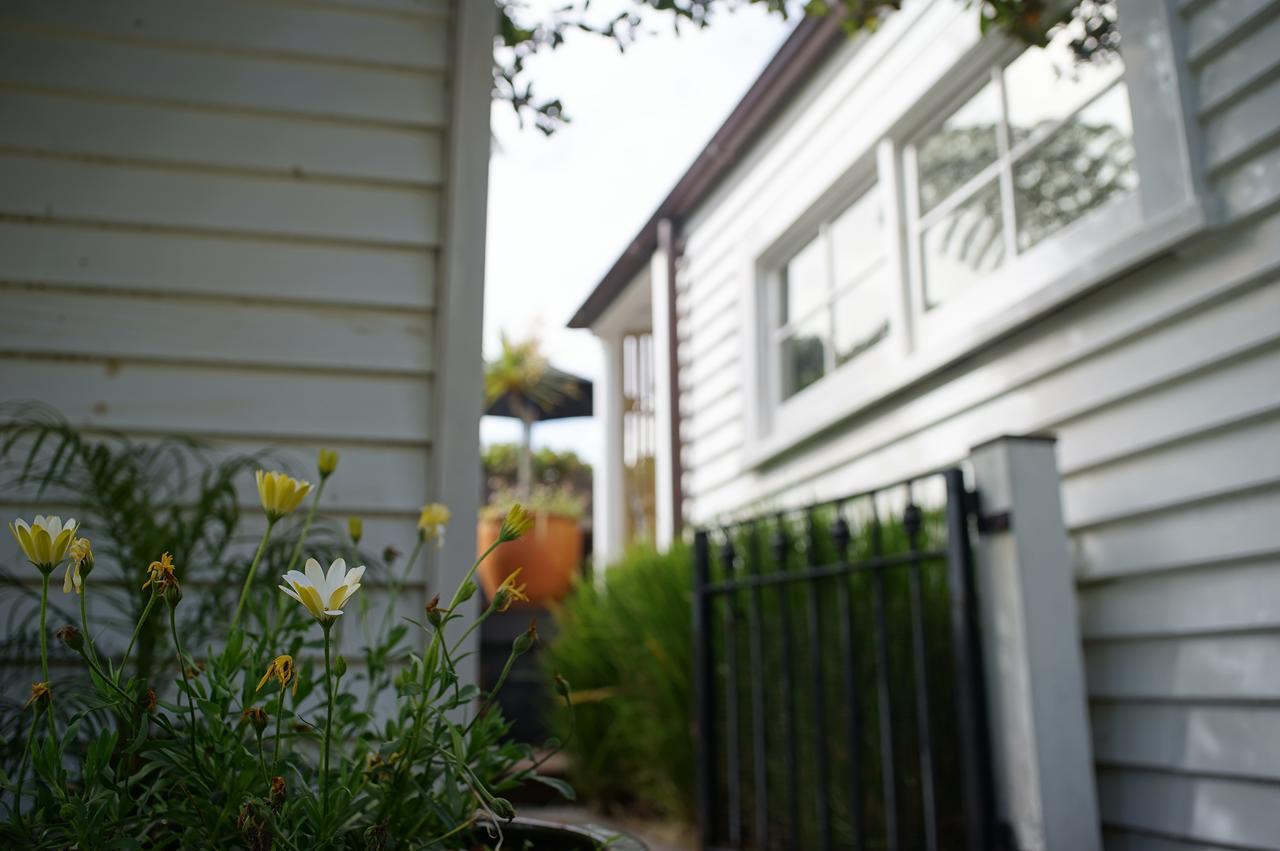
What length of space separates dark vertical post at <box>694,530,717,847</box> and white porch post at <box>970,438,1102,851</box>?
103 cm

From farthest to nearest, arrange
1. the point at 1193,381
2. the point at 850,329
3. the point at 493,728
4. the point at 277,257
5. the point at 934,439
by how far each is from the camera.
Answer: the point at 850,329 < the point at 934,439 < the point at 1193,381 < the point at 277,257 < the point at 493,728

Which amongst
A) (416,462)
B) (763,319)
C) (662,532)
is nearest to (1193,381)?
(416,462)

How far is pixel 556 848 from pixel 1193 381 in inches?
69.3

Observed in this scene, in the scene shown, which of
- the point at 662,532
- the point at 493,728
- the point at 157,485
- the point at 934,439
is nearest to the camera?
the point at 493,728

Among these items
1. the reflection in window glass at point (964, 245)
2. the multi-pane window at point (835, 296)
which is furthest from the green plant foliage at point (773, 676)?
the multi-pane window at point (835, 296)

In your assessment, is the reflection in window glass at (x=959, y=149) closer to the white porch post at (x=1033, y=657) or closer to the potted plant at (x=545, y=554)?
the white porch post at (x=1033, y=657)

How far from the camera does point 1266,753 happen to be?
1.93 m

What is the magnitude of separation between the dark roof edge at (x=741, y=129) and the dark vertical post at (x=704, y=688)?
1.91 m

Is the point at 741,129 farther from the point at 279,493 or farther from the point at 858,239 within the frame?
the point at 279,493

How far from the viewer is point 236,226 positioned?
1955 millimetres

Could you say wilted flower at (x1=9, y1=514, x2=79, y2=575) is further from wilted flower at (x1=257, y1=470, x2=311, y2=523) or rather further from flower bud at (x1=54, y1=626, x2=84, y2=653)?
wilted flower at (x1=257, y1=470, x2=311, y2=523)

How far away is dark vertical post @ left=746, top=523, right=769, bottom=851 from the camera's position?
2.78 meters

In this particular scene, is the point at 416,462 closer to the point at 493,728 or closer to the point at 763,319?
the point at 493,728

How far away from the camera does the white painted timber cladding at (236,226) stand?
73.5 inches
